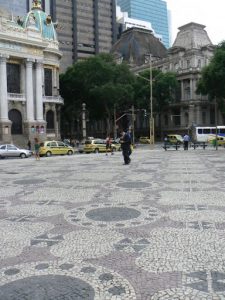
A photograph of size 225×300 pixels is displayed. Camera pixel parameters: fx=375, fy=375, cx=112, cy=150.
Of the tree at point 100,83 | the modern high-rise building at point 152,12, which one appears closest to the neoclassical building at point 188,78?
the tree at point 100,83

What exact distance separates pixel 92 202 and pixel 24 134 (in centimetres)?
4468

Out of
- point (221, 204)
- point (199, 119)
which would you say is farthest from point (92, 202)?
point (199, 119)

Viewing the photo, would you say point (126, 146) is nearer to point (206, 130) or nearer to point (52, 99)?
point (52, 99)

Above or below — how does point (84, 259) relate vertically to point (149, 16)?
below

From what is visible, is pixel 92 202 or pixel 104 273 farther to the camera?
pixel 92 202

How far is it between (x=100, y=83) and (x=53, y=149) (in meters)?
22.7

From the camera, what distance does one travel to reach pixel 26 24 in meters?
53.9

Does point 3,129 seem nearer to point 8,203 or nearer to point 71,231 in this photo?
point 8,203

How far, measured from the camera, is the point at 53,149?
128 feet

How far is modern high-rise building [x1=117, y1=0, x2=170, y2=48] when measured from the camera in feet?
545

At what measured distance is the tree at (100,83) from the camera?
186ft

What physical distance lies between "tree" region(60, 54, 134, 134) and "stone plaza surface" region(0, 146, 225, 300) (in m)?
47.3

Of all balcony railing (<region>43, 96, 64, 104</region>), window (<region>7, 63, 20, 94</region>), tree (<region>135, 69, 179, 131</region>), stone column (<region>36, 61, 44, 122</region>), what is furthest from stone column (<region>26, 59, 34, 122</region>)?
tree (<region>135, 69, 179, 131</region>)

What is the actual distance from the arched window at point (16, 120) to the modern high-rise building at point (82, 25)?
79039 mm
